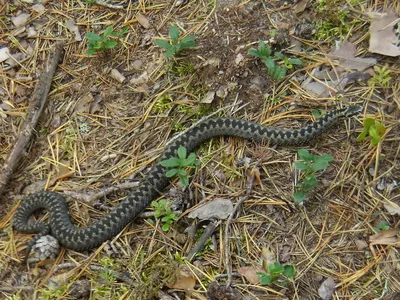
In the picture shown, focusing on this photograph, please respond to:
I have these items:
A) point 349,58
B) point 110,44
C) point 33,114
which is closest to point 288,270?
point 349,58

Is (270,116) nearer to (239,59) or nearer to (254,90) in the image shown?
(254,90)

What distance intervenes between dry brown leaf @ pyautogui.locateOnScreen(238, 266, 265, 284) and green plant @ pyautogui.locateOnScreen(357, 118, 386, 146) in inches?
59.7

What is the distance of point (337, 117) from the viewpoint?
452 cm

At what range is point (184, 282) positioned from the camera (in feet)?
13.1

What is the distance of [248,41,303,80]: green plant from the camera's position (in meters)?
4.72

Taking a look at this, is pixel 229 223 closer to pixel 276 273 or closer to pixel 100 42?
pixel 276 273

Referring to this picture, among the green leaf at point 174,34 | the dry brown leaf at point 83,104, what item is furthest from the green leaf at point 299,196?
the dry brown leaf at point 83,104

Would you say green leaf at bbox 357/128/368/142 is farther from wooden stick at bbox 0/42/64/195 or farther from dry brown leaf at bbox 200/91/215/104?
wooden stick at bbox 0/42/64/195

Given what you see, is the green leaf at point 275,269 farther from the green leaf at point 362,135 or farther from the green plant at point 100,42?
the green plant at point 100,42

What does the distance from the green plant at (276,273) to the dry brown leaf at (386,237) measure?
2.50ft

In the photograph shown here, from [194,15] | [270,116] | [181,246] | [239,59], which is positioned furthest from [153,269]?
[194,15]

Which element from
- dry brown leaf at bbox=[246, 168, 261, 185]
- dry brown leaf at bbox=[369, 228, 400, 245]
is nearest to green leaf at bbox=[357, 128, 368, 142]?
dry brown leaf at bbox=[369, 228, 400, 245]

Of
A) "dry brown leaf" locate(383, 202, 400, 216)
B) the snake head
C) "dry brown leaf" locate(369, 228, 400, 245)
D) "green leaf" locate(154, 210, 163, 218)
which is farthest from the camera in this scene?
the snake head

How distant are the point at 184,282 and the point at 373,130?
6.92 feet
